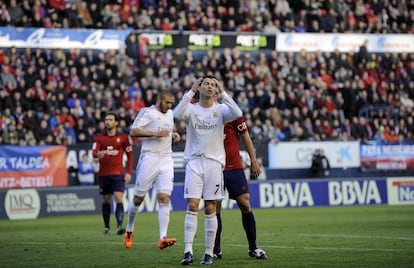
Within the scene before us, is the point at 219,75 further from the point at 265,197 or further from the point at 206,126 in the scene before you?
the point at 206,126

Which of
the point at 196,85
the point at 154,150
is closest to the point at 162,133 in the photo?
the point at 154,150

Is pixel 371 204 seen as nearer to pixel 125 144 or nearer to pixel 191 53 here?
pixel 191 53

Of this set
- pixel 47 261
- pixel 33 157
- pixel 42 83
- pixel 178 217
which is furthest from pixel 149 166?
pixel 42 83

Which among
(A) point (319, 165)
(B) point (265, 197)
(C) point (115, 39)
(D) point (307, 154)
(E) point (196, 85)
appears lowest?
(B) point (265, 197)

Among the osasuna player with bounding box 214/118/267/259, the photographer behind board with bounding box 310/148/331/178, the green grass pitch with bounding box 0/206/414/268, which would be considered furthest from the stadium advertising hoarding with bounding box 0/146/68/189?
the osasuna player with bounding box 214/118/267/259

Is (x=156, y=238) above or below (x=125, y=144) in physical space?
below

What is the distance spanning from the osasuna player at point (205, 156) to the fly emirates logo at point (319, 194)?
19.5 meters

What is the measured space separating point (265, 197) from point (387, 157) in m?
6.48

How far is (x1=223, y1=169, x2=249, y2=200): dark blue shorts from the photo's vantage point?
14148 millimetres

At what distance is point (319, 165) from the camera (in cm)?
3522

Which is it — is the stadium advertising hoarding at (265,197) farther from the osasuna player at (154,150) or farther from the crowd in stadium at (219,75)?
the osasuna player at (154,150)

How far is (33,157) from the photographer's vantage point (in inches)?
1214

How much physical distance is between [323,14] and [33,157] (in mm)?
17662

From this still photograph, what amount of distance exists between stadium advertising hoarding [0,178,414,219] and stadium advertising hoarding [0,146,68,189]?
151 centimetres
